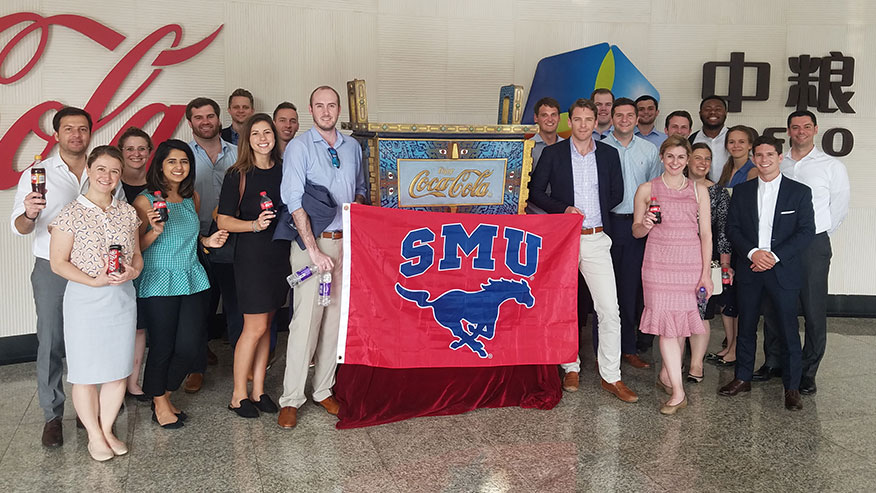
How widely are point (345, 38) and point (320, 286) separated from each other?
9.08ft

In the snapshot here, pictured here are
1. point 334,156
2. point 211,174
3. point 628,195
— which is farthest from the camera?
point 628,195

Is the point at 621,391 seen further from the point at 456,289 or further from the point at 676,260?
the point at 456,289

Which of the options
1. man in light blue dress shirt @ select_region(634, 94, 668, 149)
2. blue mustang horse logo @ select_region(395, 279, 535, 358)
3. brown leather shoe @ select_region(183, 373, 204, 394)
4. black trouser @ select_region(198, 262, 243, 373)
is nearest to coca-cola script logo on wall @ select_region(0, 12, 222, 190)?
black trouser @ select_region(198, 262, 243, 373)

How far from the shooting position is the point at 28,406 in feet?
12.8

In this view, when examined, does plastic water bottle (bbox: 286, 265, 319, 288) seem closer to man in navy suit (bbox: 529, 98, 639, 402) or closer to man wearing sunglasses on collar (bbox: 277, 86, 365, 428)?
man wearing sunglasses on collar (bbox: 277, 86, 365, 428)

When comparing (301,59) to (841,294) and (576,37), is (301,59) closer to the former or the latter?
(576,37)

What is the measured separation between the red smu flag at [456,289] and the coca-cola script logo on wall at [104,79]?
7.85 feet

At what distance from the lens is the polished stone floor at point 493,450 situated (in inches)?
118

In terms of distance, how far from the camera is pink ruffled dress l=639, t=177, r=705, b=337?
3.79 meters

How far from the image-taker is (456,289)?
12.2ft

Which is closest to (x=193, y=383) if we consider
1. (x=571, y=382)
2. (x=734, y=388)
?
(x=571, y=382)

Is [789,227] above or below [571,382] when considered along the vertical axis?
above

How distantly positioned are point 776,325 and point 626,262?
2.98 feet

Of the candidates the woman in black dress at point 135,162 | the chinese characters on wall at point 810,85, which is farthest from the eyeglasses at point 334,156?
the chinese characters on wall at point 810,85
